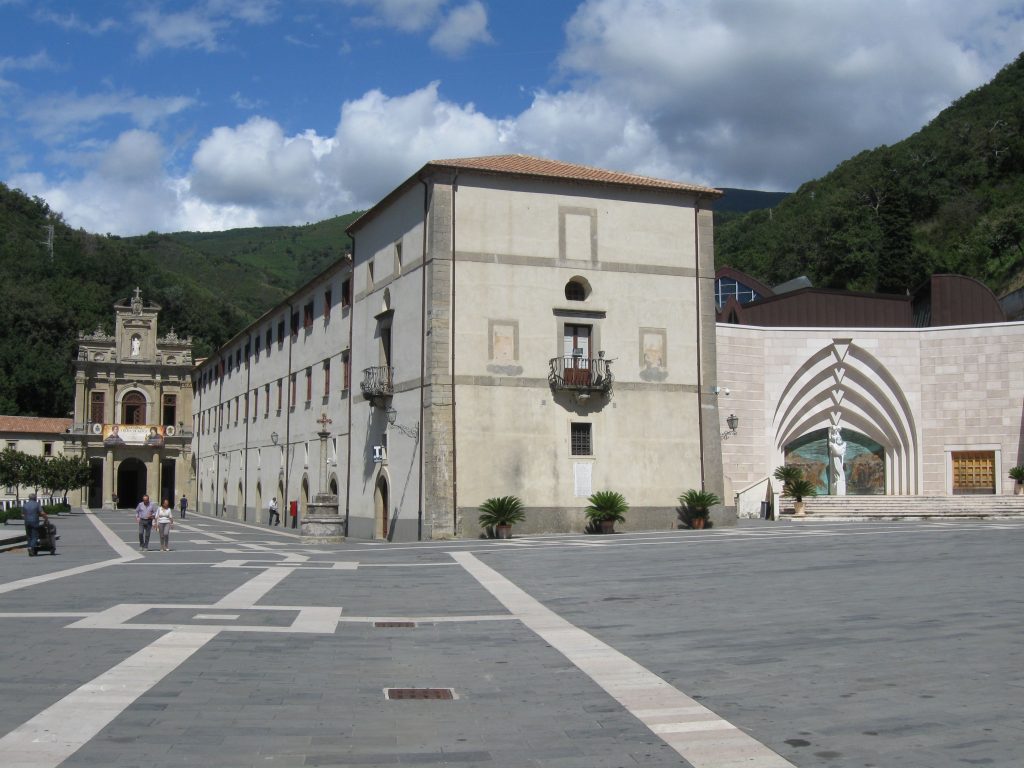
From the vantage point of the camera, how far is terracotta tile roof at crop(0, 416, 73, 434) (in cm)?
8312

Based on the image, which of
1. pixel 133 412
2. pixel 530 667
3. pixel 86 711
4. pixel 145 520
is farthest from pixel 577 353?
pixel 133 412

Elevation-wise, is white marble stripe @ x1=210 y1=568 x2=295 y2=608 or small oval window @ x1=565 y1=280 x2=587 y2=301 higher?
small oval window @ x1=565 y1=280 x2=587 y2=301

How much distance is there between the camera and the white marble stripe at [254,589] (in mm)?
14782

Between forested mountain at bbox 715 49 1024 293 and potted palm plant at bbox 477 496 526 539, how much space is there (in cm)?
4978

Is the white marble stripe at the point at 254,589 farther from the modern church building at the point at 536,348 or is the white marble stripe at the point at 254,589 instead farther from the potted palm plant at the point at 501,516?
the modern church building at the point at 536,348

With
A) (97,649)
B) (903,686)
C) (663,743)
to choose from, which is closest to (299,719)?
(663,743)

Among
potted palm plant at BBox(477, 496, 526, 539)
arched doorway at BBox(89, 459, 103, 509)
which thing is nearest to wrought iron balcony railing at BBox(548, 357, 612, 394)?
potted palm plant at BBox(477, 496, 526, 539)

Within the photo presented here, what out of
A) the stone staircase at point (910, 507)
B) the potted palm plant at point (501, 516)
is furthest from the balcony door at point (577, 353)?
the stone staircase at point (910, 507)

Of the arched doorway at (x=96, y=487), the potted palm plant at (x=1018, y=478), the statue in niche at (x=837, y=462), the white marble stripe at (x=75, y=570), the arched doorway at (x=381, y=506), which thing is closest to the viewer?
the white marble stripe at (x=75, y=570)

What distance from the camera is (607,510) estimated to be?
107 ft

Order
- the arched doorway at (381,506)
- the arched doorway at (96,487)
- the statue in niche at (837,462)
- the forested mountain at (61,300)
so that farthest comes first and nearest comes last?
1. the forested mountain at (61,300)
2. the arched doorway at (96,487)
3. the statue in niche at (837,462)
4. the arched doorway at (381,506)

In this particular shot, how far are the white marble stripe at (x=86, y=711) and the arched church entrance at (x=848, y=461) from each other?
38.7 meters

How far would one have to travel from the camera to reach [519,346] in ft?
110

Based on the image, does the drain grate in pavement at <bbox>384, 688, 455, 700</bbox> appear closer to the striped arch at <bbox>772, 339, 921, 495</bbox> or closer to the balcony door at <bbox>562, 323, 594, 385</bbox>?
the balcony door at <bbox>562, 323, 594, 385</bbox>
